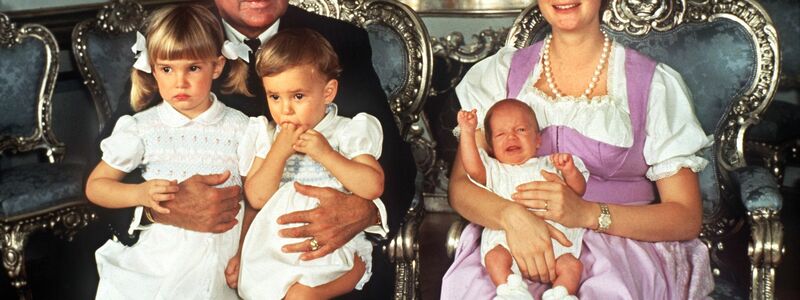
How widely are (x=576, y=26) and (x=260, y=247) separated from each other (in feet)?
2.68

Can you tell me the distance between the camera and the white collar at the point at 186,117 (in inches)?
85.1

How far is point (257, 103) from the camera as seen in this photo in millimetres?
2197

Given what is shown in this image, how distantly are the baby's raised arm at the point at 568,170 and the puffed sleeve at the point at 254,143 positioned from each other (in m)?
0.60

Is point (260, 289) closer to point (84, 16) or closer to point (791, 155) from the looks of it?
point (84, 16)

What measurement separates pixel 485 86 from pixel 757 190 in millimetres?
661

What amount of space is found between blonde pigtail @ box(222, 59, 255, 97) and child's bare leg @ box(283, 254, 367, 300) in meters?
0.43

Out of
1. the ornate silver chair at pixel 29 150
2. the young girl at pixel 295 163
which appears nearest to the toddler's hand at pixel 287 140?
the young girl at pixel 295 163

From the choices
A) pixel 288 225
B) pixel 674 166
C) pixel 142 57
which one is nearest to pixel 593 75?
pixel 674 166

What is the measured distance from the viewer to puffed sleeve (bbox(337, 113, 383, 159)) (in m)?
2.16

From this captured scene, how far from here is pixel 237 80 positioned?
2203mm

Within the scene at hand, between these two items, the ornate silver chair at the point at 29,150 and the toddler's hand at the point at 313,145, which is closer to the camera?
the toddler's hand at the point at 313,145

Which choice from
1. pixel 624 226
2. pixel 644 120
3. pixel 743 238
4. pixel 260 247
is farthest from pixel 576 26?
pixel 260 247

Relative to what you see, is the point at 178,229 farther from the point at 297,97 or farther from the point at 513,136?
the point at 513,136

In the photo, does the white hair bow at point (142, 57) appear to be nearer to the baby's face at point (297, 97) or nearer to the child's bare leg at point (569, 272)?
the baby's face at point (297, 97)
